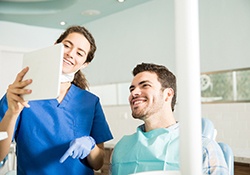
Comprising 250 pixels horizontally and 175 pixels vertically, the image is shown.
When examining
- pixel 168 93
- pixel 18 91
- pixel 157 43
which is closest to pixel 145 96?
pixel 168 93

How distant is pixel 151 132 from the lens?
1.42 meters

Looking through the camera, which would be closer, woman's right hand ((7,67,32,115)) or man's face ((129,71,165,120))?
woman's right hand ((7,67,32,115))

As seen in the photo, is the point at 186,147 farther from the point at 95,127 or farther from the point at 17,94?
the point at 95,127

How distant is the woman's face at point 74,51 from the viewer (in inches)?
45.8

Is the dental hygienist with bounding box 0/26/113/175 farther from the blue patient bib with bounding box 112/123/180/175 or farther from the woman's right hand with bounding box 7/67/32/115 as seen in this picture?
the woman's right hand with bounding box 7/67/32/115

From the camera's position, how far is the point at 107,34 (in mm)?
5059

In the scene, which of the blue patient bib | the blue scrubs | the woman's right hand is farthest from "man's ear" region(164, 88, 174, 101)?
the woman's right hand

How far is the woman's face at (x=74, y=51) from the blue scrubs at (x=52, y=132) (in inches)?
6.7

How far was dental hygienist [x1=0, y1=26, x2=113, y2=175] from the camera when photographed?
3.82 feet

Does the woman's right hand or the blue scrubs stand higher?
the woman's right hand

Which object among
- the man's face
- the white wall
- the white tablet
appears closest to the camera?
the white tablet

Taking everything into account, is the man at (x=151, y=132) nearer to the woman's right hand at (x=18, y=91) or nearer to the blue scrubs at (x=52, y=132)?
the blue scrubs at (x=52, y=132)

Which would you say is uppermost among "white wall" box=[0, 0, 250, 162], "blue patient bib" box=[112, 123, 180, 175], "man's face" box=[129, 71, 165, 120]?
"white wall" box=[0, 0, 250, 162]

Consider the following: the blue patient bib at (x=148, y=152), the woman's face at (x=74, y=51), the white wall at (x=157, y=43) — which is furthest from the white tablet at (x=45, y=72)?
the white wall at (x=157, y=43)
